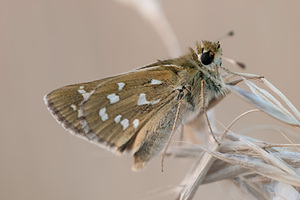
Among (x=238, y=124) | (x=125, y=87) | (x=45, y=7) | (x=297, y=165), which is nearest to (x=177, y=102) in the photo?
(x=125, y=87)

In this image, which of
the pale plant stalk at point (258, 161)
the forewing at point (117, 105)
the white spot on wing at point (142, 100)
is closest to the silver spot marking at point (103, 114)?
the forewing at point (117, 105)

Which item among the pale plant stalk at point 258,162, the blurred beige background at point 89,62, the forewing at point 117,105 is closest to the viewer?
the pale plant stalk at point 258,162

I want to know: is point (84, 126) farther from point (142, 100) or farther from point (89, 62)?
point (89, 62)

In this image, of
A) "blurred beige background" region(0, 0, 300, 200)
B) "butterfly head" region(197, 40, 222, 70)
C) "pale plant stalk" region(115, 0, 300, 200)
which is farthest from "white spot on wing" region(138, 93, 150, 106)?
"blurred beige background" region(0, 0, 300, 200)

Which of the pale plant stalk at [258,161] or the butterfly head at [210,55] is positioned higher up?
the butterfly head at [210,55]

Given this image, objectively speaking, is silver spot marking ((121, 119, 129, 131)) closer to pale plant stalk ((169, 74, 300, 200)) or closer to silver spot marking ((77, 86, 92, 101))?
silver spot marking ((77, 86, 92, 101))

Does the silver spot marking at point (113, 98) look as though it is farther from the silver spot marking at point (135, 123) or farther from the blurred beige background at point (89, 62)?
the blurred beige background at point (89, 62)

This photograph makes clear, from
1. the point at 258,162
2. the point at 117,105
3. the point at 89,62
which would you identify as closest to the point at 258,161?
the point at 258,162
